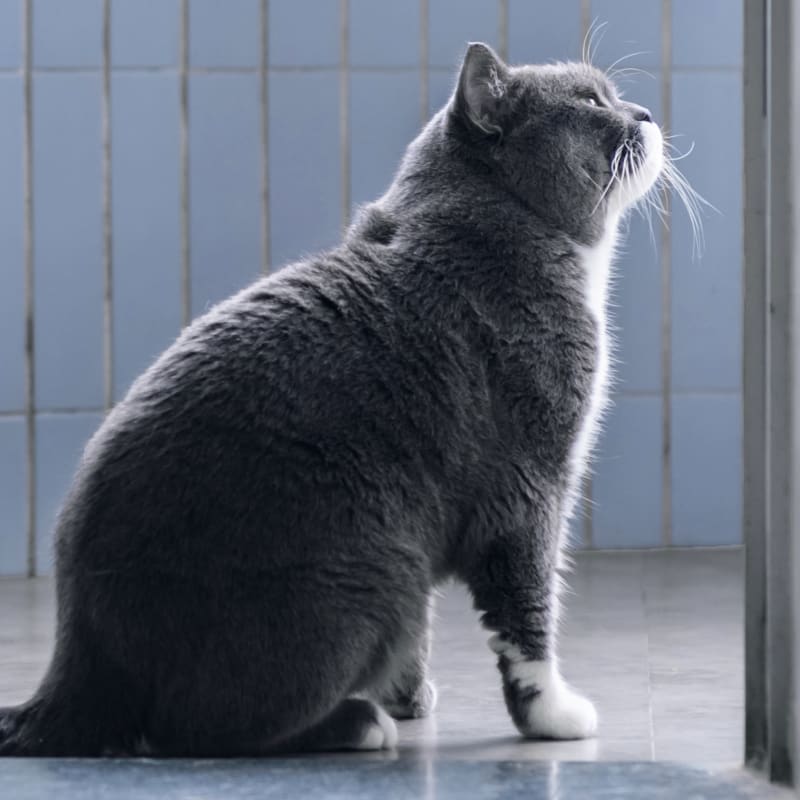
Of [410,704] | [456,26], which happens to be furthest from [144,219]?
[410,704]

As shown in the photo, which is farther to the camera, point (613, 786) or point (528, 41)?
point (528, 41)

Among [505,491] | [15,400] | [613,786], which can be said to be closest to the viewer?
[613,786]

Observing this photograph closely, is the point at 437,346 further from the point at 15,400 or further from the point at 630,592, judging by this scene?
the point at 15,400

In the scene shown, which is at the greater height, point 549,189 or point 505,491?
point 549,189

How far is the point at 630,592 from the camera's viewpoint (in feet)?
9.55

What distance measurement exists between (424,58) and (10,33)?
832mm

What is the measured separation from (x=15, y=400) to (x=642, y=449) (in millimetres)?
1286

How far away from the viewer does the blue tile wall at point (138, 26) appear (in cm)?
318

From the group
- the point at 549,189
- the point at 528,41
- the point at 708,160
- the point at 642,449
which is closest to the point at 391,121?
the point at 528,41

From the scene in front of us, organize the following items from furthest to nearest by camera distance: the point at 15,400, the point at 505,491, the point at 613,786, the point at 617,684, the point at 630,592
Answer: the point at 15,400, the point at 630,592, the point at 617,684, the point at 505,491, the point at 613,786

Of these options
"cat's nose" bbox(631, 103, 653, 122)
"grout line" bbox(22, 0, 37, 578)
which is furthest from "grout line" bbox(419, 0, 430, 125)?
"cat's nose" bbox(631, 103, 653, 122)

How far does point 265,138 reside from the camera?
3.22 meters

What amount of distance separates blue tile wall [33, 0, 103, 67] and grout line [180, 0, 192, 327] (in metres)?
0.17

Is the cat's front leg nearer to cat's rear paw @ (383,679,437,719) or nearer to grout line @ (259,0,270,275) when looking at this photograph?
cat's rear paw @ (383,679,437,719)
